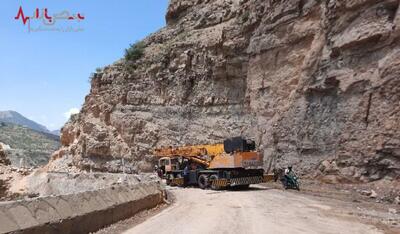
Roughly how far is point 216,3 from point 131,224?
Result: 36394mm

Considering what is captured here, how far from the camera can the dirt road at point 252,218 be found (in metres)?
11.3

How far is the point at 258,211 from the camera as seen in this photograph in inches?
585

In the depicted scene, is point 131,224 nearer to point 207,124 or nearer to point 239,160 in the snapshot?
point 239,160

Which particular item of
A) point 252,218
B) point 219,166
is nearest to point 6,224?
point 252,218

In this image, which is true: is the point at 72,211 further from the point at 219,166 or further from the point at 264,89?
the point at 264,89

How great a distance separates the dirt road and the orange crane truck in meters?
4.99

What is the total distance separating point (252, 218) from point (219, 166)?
449 inches

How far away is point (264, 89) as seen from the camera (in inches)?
1307

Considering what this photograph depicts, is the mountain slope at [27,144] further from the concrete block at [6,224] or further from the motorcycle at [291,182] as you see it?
the concrete block at [6,224]

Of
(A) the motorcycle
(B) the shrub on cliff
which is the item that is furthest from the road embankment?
(B) the shrub on cliff

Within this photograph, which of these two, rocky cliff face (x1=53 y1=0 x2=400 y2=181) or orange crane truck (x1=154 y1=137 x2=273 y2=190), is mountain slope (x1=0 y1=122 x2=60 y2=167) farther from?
orange crane truck (x1=154 y1=137 x2=273 y2=190)

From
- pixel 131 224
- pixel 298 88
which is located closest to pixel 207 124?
pixel 298 88

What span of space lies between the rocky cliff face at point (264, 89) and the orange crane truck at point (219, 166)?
3.62m

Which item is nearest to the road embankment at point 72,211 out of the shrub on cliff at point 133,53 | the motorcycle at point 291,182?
the motorcycle at point 291,182
